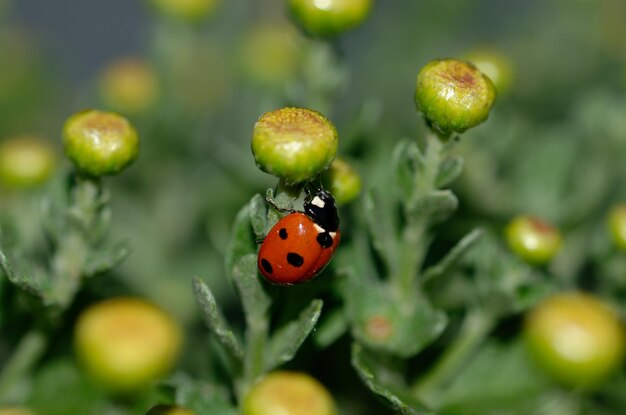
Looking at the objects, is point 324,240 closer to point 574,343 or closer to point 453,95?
point 453,95

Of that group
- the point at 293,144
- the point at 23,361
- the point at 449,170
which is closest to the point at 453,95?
the point at 449,170

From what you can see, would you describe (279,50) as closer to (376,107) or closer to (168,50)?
(168,50)

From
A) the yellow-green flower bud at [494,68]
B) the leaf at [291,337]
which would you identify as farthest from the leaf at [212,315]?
the yellow-green flower bud at [494,68]

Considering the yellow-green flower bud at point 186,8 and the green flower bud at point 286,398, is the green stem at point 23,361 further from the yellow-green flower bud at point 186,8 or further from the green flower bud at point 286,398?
the yellow-green flower bud at point 186,8

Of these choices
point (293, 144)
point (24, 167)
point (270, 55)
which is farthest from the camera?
point (270, 55)

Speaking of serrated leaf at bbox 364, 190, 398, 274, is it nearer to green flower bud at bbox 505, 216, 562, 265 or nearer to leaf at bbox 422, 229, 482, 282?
leaf at bbox 422, 229, 482, 282
